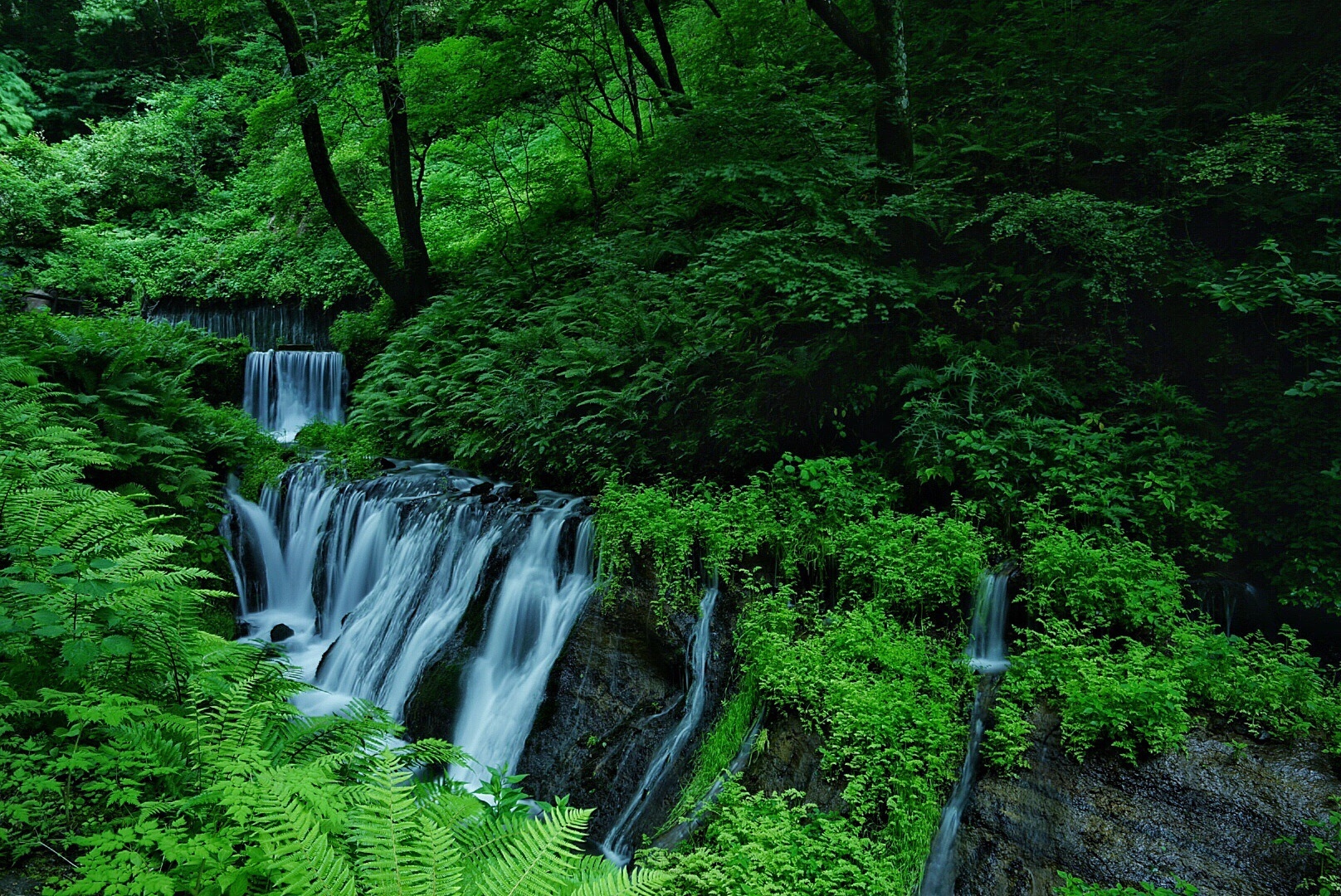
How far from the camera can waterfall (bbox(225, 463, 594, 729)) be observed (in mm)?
6789

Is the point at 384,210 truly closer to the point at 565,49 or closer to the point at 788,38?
the point at 565,49

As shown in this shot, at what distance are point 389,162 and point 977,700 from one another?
505 inches

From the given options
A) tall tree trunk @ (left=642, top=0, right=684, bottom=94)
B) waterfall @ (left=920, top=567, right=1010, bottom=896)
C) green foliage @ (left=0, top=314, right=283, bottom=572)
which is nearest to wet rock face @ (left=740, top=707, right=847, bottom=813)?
waterfall @ (left=920, top=567, right=1010, bottom=896)

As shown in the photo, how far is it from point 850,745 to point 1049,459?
3.29 metres

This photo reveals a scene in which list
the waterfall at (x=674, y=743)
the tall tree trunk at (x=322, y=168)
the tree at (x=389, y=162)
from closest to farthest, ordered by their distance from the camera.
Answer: the waterfall at (x=674, y=743)
the tall tree trunk at (x=322, y=168)
the tree at (x=389, y=162)

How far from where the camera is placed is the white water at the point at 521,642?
6387 millimetres

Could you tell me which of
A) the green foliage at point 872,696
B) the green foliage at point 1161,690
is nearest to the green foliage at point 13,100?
the green foliage at point 872,696

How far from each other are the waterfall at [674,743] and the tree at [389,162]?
9285 mm

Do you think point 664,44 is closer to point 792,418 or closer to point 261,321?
point 792,418

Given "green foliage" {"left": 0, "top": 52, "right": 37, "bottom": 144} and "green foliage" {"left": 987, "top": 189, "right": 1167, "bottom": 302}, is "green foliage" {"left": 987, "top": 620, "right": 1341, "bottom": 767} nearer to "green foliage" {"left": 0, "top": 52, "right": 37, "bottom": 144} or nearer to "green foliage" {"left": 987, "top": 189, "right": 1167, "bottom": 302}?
"green foliage" {"left": 987, "top": 189, "right": 1167, "bottom": 302}

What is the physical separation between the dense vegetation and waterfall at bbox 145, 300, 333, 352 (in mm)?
2837

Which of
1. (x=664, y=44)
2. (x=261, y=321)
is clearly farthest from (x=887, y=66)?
(x=261, y=321)

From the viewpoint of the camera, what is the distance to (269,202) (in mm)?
20172

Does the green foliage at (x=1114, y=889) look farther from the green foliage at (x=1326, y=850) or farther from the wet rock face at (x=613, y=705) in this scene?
the wet rock face at (x=613, y=705)
